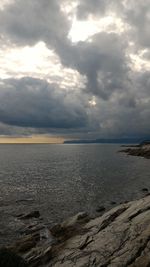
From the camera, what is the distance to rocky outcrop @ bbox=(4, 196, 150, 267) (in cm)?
1686

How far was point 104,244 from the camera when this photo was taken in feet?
61.6

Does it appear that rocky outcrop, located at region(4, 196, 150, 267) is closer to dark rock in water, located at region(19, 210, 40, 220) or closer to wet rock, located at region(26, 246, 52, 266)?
wet rock, located at region(26, 246, 52, 266)

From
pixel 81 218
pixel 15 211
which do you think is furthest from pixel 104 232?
pixel 15 211

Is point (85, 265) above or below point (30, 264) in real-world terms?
above

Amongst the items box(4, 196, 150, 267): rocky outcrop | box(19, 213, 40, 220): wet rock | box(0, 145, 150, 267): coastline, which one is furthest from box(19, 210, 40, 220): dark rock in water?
box(4, 196, 150, 267): rocky outcrop

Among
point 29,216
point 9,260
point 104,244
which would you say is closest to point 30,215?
point 29,216

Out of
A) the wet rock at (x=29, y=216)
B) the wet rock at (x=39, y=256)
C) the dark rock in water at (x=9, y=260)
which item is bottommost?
the wet rock at (x=29, y=216)

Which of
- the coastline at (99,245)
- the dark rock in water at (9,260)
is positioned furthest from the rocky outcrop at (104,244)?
the dark rock in water at (9,260)

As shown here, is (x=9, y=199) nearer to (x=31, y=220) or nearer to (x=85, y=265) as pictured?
(x=31, y=220)

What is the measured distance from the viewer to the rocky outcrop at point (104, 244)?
55.3 ft

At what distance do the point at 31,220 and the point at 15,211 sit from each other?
6.02 m

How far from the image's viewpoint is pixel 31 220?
35.8m

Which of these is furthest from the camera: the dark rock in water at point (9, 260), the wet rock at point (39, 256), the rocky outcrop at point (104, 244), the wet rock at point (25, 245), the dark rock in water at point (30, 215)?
the dark rock in water at point (30, 215)

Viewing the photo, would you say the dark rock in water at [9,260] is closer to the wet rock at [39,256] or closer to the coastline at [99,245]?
the coastline at [99,245]
